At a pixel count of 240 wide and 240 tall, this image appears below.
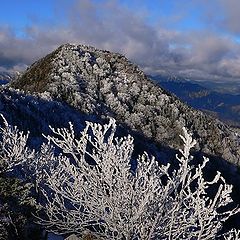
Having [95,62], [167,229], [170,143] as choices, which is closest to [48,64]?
[95,62]

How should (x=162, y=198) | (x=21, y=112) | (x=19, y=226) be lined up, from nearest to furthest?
(x=162, y=198), (x=19, y=226), (x=21, y=112)

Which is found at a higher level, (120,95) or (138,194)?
(138,194)

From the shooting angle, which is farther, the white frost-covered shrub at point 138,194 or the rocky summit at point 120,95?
the rocky summit at point 120,95

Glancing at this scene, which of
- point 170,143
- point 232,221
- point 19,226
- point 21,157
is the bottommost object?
point 232,221

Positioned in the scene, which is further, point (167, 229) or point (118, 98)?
point (118, 98)

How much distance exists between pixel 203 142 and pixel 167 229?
11515 centimetres

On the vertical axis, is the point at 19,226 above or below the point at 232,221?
above

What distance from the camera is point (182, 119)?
125m

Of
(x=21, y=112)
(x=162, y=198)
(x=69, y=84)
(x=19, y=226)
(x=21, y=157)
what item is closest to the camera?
(x=162, y=198)

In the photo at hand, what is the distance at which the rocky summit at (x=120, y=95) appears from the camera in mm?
113375

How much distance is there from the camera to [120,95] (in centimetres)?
11950

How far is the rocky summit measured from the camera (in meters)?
Answer: 113

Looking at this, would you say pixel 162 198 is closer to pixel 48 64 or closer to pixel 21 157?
pixel 21 157

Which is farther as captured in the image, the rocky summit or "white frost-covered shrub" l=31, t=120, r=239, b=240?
the rocky summit
